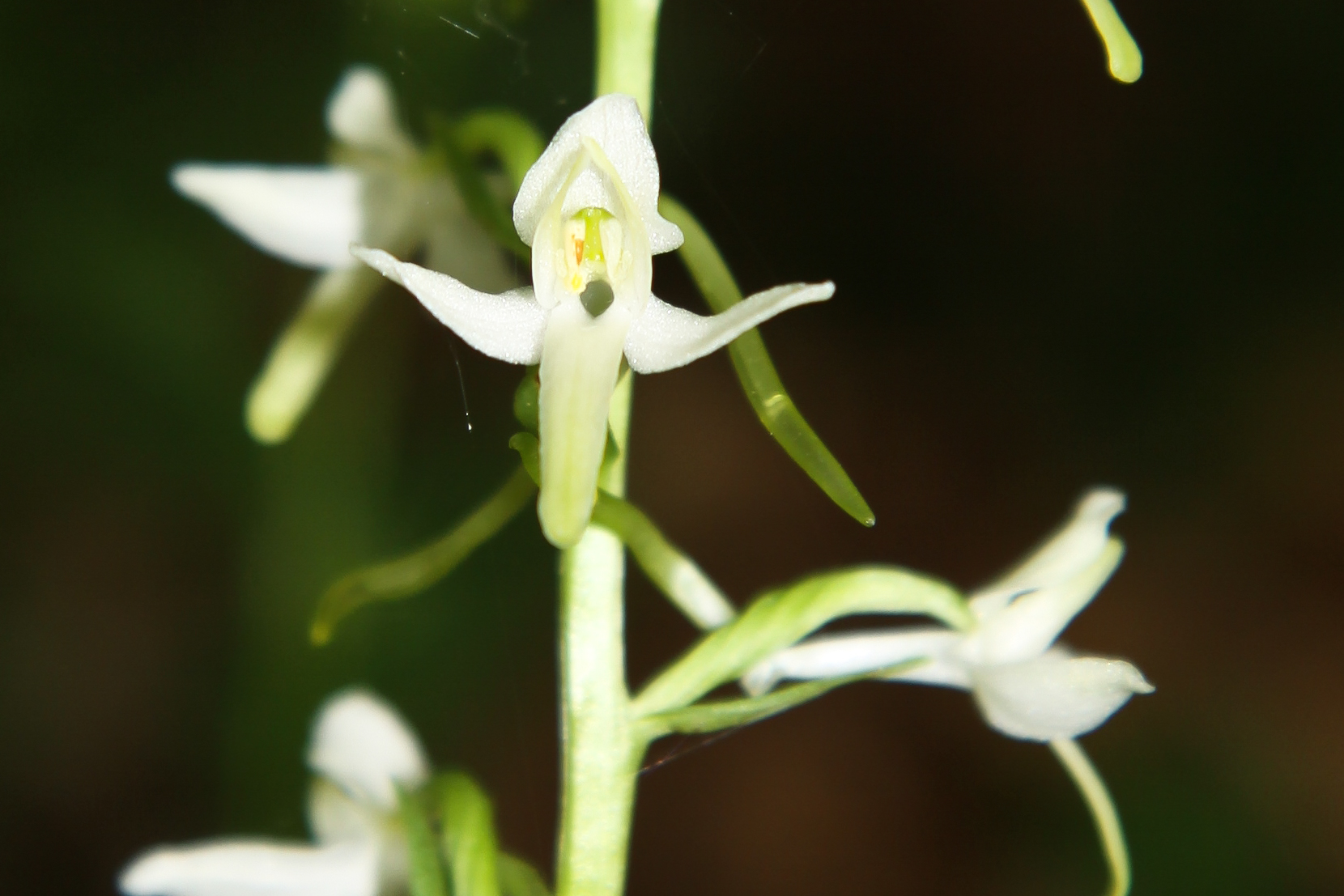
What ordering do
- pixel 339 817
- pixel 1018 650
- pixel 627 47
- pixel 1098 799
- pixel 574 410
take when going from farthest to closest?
pixel 339 817 → pixel 1098 799 → pixel 1018 650 → pixel 627 47 → pixel 574 410

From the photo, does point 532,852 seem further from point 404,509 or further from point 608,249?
point 608,249

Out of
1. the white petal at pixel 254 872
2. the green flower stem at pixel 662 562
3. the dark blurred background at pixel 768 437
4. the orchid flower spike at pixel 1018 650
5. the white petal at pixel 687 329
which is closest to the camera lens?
the white petal at pixel 687 329

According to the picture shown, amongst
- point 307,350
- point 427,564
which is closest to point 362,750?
point 427,564

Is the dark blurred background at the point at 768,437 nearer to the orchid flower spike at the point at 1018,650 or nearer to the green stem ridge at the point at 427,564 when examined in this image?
the green stem ridge at the point at 427,564

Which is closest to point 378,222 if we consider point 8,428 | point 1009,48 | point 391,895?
point 391,895

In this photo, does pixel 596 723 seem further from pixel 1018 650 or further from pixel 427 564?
pixel 1018 650

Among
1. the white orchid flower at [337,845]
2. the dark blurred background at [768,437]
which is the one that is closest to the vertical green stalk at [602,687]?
the white orchid flower at [337,845]

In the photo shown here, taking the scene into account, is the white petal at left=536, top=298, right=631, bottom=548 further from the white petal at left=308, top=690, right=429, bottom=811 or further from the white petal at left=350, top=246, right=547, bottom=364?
→ the white petal at left=308, top=690, right=429, bottom=811
